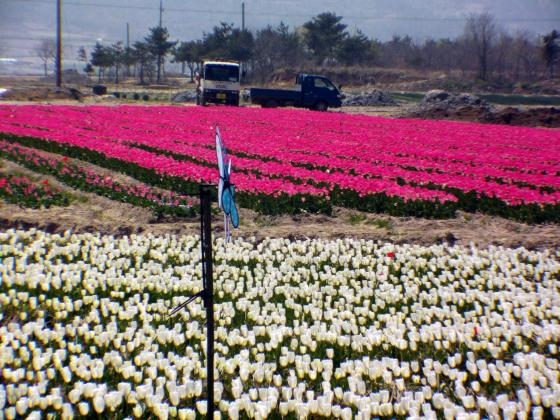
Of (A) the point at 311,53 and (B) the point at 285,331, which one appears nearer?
(B) the point at 285,331

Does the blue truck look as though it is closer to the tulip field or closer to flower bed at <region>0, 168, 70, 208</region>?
the tulip field

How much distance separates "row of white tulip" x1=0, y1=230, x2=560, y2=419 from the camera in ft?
13.7

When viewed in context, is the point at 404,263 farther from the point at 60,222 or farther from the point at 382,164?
the point at 382,164

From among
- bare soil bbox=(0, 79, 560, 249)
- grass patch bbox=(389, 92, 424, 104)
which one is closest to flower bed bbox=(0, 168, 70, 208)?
bare soil bbox=(0, 79, 560, 249)

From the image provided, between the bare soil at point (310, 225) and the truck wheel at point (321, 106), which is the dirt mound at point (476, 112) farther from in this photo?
the bare soil at point (310, 225)

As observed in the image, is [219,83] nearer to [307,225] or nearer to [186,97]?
[186,97]

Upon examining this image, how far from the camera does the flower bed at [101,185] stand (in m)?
9.74

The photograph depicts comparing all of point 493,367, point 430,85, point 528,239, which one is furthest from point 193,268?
point 430,85

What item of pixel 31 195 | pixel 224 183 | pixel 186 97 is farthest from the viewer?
pixel 186 97

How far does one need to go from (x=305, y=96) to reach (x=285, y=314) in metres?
31.9

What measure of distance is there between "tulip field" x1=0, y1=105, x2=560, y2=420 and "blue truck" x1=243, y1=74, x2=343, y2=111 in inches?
990

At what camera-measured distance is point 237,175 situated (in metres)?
12.0

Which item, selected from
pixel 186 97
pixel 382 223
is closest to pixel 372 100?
pixel 186 97

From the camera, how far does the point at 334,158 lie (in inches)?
585
